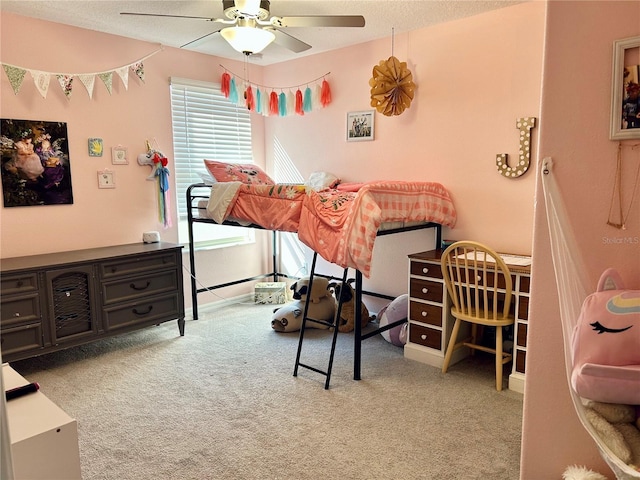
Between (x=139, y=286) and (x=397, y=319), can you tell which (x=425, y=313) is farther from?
(x=139, y=286)

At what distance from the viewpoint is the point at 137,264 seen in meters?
3.45

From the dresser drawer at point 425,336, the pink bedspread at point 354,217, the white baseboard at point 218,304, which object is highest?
the pink bedspread at point 354,217

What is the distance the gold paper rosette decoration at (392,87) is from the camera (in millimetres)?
3512

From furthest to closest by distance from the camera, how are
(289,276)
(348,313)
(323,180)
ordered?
1. (289,276)
2. (323,180)
3. (348,313)

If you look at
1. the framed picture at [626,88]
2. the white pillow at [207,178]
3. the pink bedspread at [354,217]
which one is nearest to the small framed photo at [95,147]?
the white pillow at [207,178]

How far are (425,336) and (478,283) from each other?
549 millimetres

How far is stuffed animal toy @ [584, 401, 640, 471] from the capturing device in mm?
1229

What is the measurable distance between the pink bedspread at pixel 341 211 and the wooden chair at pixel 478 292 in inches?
18.4

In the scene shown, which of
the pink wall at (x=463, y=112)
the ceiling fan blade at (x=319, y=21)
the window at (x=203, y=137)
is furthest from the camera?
the window at (x=203, y=137)

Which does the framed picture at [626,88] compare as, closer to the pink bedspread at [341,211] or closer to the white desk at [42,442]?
the pink bedspread at [341,211]

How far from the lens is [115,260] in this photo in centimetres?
331

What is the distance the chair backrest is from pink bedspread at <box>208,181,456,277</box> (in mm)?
478

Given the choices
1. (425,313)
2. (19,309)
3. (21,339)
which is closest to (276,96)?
(425,313)

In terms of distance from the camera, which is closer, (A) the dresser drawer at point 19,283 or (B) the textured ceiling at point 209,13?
(A) the dresser drawer at point 19,283
